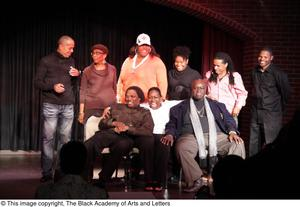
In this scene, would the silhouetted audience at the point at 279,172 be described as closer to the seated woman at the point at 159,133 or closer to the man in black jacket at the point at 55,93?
the seated woman at the point at 159,133

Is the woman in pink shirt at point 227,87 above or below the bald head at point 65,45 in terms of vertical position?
below

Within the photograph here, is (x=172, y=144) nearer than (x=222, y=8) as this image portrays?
Yes

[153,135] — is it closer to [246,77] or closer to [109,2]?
[246,77]

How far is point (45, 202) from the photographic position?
3521 millimetres

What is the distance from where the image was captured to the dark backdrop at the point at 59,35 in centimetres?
952

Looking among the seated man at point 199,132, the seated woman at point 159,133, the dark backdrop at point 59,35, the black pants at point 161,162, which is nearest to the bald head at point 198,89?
the seated man at point 199,132

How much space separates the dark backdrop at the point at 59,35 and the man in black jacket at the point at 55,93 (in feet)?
10.1

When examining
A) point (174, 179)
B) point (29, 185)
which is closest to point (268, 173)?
point (174, 179)

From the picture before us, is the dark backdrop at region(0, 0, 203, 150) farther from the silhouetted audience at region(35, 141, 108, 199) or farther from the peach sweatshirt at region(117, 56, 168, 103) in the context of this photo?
the silhouetted audience at region(35, 141, 108, 199)

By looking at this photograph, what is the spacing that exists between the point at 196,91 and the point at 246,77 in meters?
2.69

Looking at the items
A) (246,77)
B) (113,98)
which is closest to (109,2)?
(246,77)

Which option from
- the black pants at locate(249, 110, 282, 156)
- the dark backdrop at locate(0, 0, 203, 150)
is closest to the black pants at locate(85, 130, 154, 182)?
the black pants at locate(249, 110, 282, 156)

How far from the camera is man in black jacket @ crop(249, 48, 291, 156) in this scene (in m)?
7.02

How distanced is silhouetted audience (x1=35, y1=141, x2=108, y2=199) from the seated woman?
263 cm
